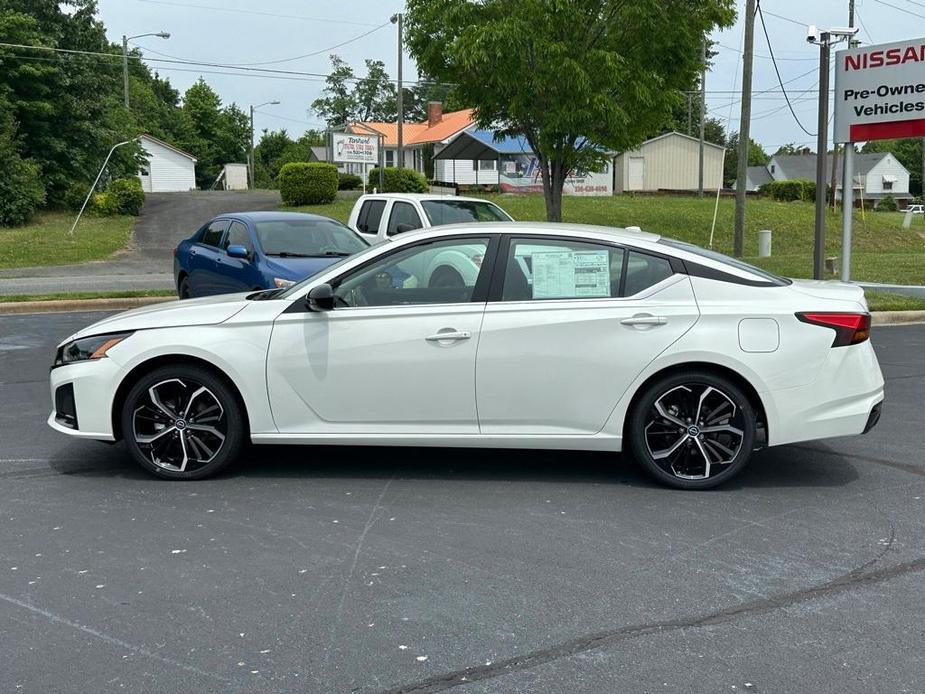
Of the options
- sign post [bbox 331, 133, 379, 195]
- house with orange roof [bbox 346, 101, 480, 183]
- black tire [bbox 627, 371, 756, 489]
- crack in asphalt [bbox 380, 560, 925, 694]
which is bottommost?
crack in asphalt [bbox 380, 560, 925, 694]

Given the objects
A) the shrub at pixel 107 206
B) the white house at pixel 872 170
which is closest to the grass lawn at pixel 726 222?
the shrub at pixel 107 206

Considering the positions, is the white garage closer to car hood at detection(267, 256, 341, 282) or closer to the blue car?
the blue car

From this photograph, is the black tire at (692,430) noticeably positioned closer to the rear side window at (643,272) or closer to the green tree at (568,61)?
the rear side window at (643,272)

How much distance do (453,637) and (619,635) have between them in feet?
2.12

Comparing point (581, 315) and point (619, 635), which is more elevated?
point (581, 315)

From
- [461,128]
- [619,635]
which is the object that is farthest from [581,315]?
[461,128]

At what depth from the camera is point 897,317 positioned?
13.6m

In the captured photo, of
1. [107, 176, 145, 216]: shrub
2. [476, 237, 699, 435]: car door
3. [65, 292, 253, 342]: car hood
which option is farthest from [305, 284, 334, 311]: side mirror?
[107, 176, 145, 216]: shrub

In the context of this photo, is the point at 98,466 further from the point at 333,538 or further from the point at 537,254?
the point at 537,254

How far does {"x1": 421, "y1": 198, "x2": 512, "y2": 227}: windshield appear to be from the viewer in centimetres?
1363

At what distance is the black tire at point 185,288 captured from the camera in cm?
1324

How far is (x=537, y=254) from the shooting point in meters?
5.73

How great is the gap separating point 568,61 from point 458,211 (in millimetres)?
3945

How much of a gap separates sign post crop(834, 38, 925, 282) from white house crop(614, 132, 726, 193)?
42.9 m
